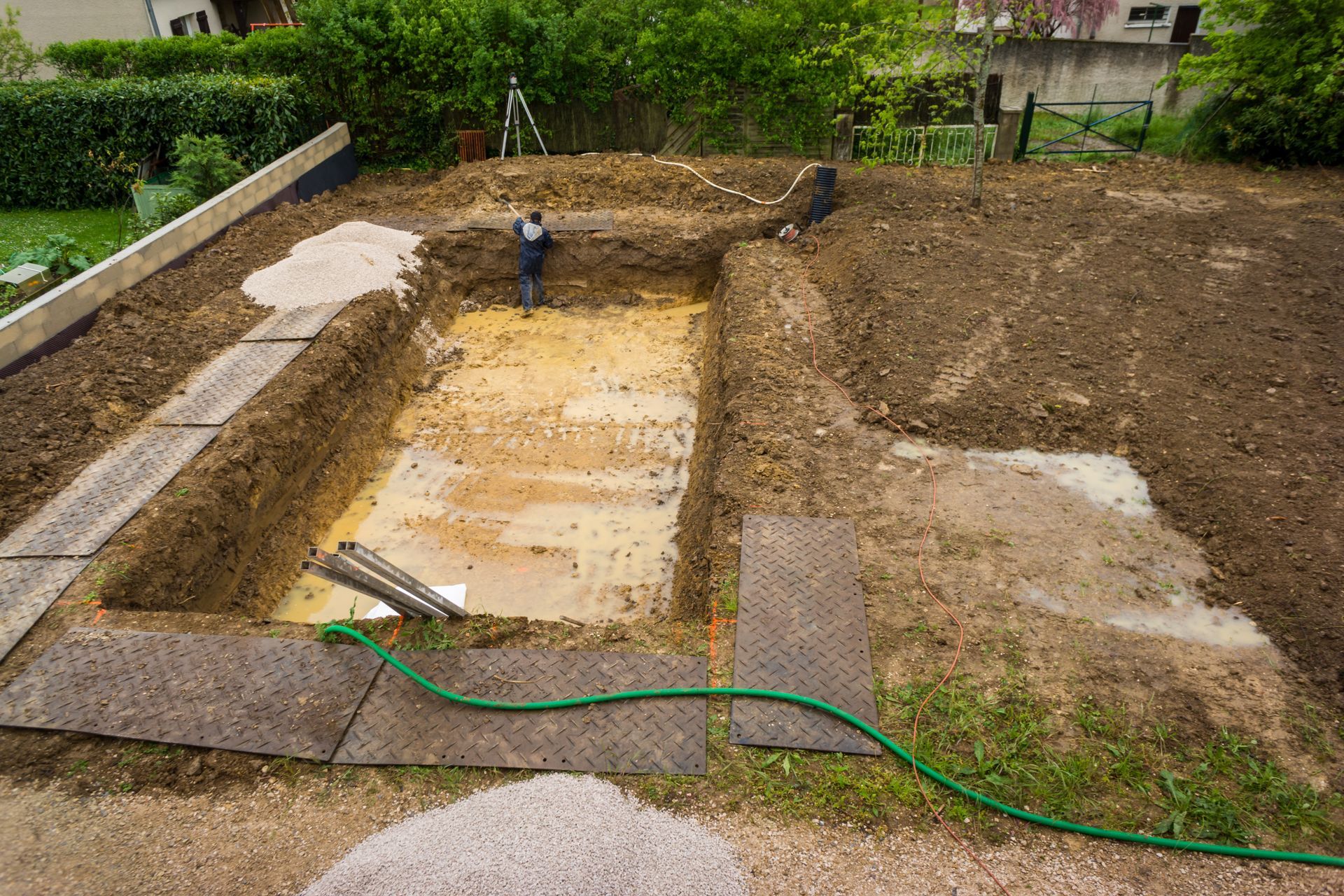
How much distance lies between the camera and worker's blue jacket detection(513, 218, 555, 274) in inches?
434

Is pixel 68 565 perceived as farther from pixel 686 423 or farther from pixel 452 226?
pixel 452 226

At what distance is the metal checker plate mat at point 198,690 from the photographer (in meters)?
4.46

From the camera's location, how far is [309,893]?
369cm

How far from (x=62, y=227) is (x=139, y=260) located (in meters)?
5.19

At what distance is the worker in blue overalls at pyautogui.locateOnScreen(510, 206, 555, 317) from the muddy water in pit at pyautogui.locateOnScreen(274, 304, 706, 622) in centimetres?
80

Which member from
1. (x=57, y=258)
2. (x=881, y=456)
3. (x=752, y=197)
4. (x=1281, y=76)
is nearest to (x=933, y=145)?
(x=752, y=197)

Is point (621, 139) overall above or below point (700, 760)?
above

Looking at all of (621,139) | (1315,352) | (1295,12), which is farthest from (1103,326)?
(621,139)

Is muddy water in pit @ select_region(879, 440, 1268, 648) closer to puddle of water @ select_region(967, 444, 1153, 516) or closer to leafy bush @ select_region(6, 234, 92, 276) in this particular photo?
puddle of water @ select_region(967, 444, 1153, 516)

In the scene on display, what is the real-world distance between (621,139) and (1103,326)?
35.6 ft

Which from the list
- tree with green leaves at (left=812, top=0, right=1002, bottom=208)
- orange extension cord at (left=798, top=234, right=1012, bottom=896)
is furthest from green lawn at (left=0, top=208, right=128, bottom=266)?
tree with green leaves at (left=812, top=0, right=1002, bottom=208)

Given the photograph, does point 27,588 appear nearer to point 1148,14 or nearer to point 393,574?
point 393,574

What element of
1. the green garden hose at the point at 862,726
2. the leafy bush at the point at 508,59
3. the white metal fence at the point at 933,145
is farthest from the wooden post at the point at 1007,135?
the green garden hose at the point at 862,726

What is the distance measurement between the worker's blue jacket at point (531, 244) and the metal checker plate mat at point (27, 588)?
7122 mm
